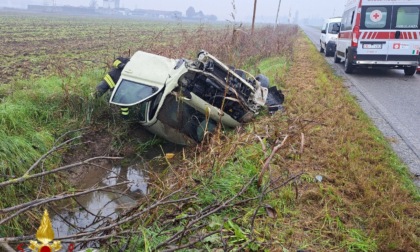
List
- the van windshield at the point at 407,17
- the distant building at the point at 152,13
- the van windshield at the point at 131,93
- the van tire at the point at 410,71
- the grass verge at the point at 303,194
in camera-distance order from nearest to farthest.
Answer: the grass verge at the point at 303,194
the van windshield at the point at 131,93
the van windshield at the point at 407,17
the van tire at the point at 410,71
the distant building at the point at 152,13

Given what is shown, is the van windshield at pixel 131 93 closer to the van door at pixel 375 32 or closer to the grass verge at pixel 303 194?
the grass verge at pixel 303 194

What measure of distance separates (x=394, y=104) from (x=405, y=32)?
3.62m

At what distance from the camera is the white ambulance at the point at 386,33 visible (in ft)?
31.6

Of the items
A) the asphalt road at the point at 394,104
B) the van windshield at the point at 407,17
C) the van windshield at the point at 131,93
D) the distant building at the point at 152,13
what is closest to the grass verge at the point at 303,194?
the asphalt road at the point at 394,104

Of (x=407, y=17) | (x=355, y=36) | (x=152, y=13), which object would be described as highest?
(x=152, y=13)

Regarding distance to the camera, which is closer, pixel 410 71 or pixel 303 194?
pixel 303 194

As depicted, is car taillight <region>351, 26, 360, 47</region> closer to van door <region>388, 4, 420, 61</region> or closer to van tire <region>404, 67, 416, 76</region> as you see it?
van door <region>388, 4, 420, 61</region>

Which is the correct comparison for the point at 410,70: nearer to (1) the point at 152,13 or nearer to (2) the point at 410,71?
(2) the point at 410,71

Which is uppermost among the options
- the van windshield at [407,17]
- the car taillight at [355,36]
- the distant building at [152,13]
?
the distant building at [152,13]

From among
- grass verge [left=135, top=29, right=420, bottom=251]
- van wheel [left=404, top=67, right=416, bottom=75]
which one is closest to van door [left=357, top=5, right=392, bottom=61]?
van wheel [left=404, top=67, right=416, bottom=75]

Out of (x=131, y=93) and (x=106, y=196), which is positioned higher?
(x=131, y=93)

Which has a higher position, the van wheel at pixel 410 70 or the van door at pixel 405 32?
the van door at pixel 405 32

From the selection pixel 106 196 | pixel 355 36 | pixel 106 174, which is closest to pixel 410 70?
pixel 355 36

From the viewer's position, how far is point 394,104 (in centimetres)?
720
